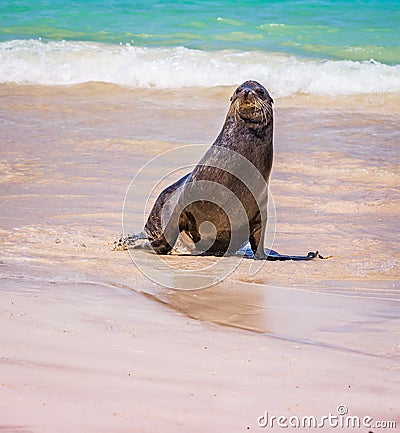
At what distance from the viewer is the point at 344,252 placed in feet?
18.2

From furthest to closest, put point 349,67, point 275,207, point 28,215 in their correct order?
point 349,67, point 275,207, point 28,215

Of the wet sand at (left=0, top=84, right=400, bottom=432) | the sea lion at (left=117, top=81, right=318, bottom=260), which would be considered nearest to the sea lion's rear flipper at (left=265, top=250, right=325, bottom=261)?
the sea lion at (left=117, top=81, right=318, bottom=260)

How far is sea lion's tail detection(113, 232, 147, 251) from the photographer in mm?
5328

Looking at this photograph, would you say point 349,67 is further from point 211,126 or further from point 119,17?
point 119,17

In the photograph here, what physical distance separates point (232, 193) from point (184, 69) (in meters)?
9.35

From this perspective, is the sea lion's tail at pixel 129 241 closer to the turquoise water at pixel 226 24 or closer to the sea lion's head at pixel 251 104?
the sea lion's head at pixel 251 104

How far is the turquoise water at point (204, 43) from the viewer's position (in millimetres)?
13773

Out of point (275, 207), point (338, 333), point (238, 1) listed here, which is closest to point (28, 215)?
point (275, 207)

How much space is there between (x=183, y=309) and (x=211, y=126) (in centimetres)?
639

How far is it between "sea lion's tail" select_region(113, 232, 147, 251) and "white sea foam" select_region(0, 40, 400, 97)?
24.8ft

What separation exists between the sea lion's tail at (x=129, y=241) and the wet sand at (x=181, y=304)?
129 mm

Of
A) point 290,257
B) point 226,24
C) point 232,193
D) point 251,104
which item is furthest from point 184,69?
point 290,257

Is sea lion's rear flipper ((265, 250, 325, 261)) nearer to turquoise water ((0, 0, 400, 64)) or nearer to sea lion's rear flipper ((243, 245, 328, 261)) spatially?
sea lion's rear flipper ((243, 245, 328, 261))

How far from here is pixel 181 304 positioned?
3.99m
